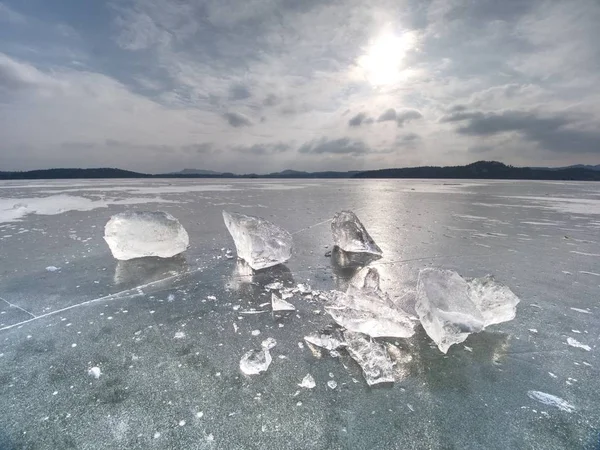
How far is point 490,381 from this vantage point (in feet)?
6.43

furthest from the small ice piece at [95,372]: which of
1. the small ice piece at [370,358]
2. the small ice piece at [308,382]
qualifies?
the small ice piece at [370,358]

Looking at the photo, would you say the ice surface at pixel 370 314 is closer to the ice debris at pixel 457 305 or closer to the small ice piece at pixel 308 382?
the ice debris at pixel 457 305

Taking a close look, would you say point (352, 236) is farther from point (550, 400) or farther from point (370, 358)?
point (550, 400)

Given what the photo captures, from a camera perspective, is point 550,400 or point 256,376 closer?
point 550,400

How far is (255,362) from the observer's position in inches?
81.5

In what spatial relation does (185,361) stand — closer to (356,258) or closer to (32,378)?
(32,378)

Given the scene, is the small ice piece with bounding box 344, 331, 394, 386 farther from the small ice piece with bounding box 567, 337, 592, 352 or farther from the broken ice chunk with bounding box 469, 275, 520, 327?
the small ice piece with bounding box 567, 337, 592, 352

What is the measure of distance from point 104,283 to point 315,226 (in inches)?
186

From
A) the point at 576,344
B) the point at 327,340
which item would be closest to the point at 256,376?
the point at 327,340

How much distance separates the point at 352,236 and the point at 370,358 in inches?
121

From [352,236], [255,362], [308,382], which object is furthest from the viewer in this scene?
[352,236]

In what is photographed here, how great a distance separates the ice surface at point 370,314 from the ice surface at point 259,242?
4.96 ft

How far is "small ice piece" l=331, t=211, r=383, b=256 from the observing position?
4.98m

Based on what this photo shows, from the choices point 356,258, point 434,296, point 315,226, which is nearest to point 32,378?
point 434,296
